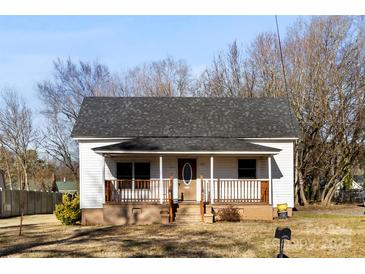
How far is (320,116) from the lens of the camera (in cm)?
3534

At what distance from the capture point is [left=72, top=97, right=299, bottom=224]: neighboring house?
2452cm

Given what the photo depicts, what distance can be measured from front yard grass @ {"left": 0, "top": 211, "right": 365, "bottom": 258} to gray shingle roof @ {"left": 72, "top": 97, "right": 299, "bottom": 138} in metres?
5.07

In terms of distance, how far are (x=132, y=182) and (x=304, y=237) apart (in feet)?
33.0

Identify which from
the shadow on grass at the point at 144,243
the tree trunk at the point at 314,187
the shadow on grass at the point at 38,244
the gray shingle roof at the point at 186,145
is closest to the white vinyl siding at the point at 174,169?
the gray shingle roof at the point at 186,145

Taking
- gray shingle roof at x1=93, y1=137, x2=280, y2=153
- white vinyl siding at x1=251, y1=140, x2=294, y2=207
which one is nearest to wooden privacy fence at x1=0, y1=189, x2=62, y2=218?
gray shingle roof at x1=93, y1=137, x2=280, y2=153

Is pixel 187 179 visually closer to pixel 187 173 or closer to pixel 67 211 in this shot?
pixel 187 173

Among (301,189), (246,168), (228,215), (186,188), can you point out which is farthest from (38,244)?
(301,189)

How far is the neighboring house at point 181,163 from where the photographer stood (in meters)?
24.5

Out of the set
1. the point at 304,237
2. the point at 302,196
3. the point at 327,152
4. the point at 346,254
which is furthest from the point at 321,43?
the point at 346,254

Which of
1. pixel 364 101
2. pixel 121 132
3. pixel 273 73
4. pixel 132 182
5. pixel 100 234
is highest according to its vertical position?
pixel 273 73

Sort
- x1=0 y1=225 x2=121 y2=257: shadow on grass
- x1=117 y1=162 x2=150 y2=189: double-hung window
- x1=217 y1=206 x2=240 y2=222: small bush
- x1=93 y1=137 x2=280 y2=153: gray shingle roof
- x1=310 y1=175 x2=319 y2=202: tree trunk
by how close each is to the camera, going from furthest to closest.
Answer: x1=310 y1=175 x2=319 y2=202: tree trunk
x1=117 y1=162 x2=150 y2=189: double-hung window
x1=93 y1=137 x2=280 y2=153: gray shingle roof
x1=217 y1=206 x2=240 y2=222: small bush
x1=0 y1=225 x2=121 y2=257: shadow on grass

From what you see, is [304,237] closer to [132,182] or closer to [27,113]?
[132,182]

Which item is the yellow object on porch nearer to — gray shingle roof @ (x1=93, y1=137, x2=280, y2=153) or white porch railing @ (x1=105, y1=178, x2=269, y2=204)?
white porch railing @ (x1=105, y1=178, x2=269, y2=204)

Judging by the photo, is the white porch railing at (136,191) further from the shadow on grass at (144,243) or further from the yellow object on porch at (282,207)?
the yellow object on porch at (282,207)
